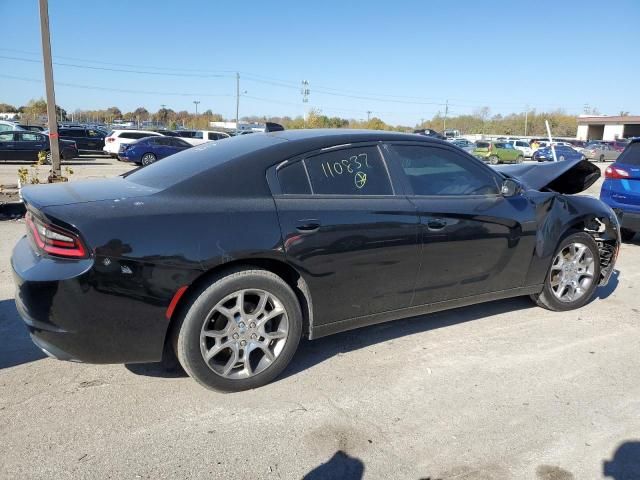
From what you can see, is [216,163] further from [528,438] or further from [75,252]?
[528,438]

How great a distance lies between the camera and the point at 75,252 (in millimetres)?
2666

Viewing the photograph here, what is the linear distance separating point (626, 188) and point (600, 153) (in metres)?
38.8

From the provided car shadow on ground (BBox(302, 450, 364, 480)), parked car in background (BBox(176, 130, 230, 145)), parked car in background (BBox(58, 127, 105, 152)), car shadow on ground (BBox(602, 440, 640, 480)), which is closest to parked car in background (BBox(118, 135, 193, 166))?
parked car in background (BBox(176, 130, 230, 145))

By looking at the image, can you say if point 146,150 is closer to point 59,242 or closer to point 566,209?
point 566,209

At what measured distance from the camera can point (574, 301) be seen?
470cm

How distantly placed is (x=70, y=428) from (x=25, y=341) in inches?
52.1

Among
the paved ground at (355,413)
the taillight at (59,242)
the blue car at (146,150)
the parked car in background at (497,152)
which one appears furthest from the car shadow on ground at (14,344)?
the parked car in background at (497,152)

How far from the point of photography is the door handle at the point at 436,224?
3.60 m

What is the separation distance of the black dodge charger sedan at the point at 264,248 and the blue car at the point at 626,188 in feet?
11.8

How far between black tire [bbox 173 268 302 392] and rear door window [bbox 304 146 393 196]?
691 millimetres

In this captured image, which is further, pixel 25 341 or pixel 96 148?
pixel 96 148

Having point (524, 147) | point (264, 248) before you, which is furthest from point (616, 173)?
point (524, 147)

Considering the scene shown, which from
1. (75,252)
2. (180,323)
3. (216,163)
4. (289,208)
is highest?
(216,163)

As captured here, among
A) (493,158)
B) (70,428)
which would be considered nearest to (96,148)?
(493,158)
